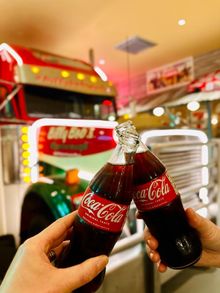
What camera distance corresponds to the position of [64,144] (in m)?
1.76

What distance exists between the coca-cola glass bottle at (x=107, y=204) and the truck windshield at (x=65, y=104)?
1834 mm

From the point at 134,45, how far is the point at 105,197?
1.68 m

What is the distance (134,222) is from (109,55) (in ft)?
5.16

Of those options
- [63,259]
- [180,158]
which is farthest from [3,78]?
[63,259]

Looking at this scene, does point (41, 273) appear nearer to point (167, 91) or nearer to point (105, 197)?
point (105, 197)

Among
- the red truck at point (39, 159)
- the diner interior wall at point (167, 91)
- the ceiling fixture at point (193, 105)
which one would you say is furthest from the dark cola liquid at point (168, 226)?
the ceiling fixture at point (193, 105)

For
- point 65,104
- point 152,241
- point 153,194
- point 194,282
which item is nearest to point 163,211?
point 153,194

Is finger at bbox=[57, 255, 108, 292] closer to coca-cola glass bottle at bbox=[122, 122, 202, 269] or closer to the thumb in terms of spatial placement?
coca-cola glass bottle at bbox=[122, 122, 202, 269]

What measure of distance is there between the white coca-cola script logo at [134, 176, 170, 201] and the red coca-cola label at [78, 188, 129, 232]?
66 millimetres

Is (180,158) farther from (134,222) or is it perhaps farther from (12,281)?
(12,281)

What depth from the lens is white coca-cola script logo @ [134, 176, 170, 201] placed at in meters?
0.69

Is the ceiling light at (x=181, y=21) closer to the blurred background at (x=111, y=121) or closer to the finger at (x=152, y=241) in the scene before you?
the blurred background at (x=111, y=121)

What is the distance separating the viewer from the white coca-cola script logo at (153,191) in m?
0.69

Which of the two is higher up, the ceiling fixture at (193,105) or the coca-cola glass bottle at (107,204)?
the ceiling fixture at (193,105)
